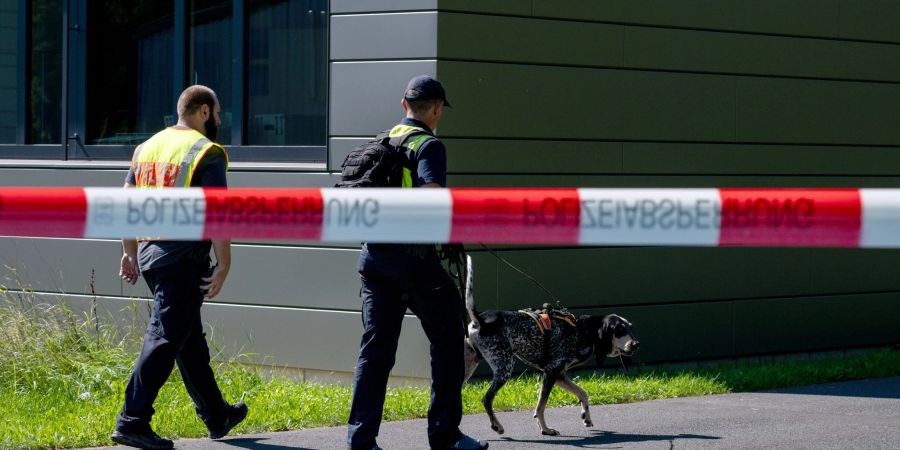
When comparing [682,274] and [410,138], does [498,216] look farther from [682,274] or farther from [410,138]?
[682,274]

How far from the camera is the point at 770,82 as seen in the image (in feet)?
32.0

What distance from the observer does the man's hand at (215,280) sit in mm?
6113

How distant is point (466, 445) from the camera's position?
20.0 ft

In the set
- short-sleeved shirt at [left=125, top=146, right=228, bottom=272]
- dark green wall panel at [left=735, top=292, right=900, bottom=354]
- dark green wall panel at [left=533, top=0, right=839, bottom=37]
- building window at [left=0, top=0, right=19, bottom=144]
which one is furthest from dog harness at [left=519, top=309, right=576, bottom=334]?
building window at [left=0, top=0, right=19, bottom=144]

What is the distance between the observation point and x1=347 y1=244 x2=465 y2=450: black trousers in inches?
229

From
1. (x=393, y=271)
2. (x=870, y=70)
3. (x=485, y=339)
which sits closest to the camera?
(x=393, y=271)

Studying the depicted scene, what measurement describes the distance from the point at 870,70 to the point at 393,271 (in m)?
5.89

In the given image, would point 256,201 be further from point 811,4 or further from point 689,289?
point 811,4

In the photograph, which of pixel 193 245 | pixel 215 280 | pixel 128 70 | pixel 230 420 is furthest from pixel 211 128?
pixel 128 70

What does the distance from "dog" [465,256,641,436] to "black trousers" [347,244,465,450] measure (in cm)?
67

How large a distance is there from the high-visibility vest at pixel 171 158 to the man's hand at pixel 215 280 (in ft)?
1.40

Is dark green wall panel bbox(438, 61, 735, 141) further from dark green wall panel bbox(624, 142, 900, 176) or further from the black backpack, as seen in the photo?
the black backpack

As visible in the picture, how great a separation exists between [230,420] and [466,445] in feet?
4.02

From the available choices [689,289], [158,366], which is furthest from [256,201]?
[689,289]
